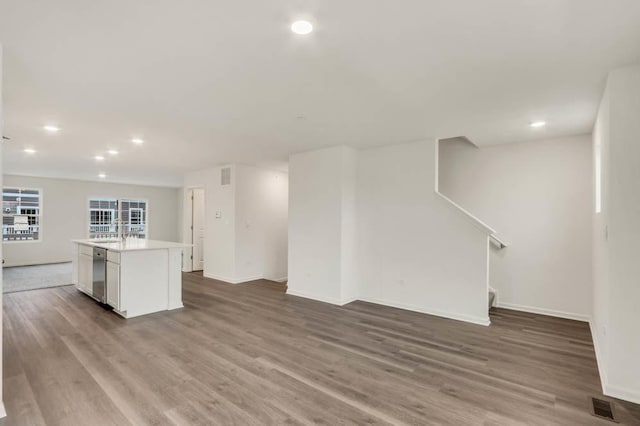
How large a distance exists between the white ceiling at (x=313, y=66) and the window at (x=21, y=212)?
610 centimetres

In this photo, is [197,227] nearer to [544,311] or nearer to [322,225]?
[322,225]

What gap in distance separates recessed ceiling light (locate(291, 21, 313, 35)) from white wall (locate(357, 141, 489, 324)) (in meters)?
3.23

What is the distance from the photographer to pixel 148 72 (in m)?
2.65

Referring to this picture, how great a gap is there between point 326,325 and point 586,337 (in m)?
3.13

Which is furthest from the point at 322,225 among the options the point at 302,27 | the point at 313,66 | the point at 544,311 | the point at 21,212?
the point at 21,212

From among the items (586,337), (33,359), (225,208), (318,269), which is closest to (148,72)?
(33,359)

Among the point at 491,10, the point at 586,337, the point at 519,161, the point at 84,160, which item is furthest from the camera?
the point at 84,160

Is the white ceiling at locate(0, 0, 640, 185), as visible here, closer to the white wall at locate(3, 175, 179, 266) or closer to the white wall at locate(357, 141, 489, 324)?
the white wall at locate(357, 141, 489, 324)

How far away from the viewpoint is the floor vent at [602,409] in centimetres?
232

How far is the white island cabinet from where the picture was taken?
4500 millimetres

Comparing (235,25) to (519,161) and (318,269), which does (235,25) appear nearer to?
(318,269)

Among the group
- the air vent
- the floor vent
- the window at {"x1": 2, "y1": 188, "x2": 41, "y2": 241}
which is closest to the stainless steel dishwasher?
the air vent

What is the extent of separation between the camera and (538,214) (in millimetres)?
4812

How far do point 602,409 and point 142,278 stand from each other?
5.24 meters
